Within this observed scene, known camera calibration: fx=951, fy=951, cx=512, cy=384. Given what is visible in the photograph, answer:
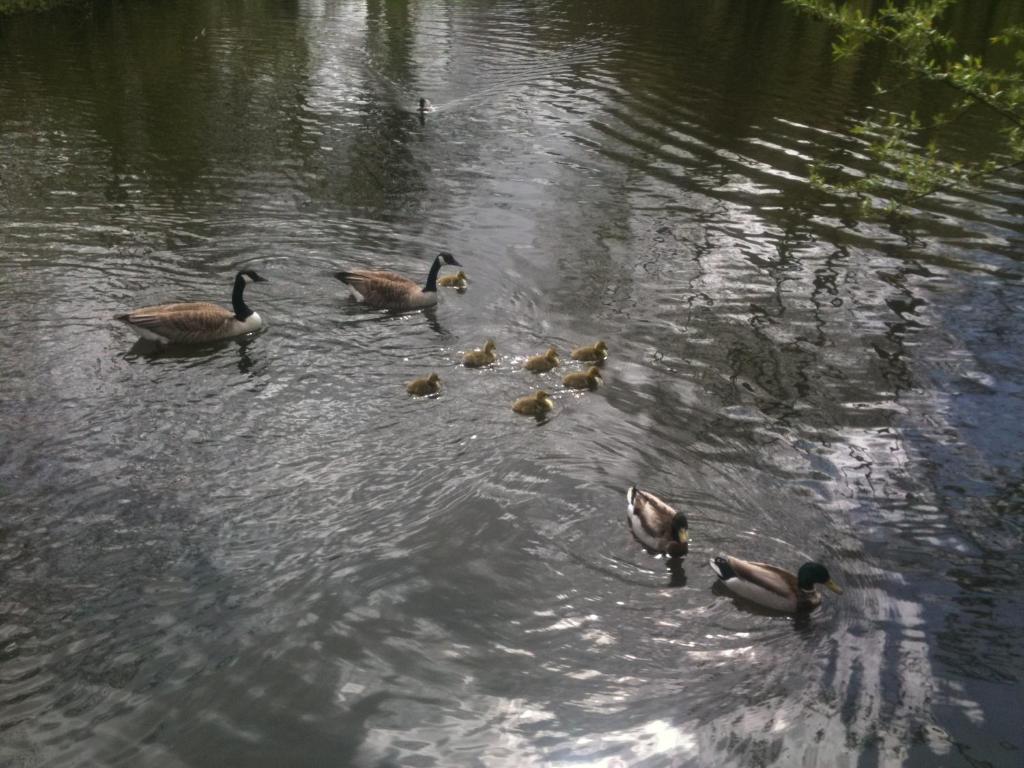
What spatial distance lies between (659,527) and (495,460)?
2.60 meters

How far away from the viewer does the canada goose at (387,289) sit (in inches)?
617

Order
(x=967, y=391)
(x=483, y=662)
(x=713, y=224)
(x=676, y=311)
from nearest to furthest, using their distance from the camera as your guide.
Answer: (x=483, y=662)
(x=967, y=391)
(x=676, y=311)
(x=713, y=224)

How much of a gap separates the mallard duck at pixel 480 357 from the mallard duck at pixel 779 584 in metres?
5.58

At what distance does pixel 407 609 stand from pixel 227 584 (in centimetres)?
184

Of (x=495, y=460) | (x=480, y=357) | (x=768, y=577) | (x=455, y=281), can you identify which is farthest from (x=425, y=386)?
(x=768, y=577)

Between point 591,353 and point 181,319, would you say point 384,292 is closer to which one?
point 181,319

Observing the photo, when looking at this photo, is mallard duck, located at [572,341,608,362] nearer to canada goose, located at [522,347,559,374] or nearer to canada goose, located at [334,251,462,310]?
canada goose, located at [522,347,559,374]

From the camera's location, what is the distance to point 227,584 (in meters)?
9.57

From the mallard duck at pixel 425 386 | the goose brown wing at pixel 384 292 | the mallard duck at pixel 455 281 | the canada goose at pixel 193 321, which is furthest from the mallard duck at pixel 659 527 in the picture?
the mallard duck at pixel 455 281

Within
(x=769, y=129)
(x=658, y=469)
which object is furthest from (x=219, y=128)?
(x=658, y=469)

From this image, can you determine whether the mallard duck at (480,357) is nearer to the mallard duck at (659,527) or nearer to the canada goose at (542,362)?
the canada goose at (542,362)

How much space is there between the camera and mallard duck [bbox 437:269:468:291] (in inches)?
669

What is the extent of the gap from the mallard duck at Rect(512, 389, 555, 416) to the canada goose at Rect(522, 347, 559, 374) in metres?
1.14

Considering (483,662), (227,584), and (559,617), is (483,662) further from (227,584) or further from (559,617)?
(227,584)
